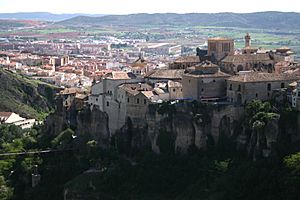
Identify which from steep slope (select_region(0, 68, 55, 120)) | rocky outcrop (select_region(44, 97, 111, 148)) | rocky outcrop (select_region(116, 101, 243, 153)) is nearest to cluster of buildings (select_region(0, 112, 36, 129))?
steep slope (select_region(0, 68, 55, 120))

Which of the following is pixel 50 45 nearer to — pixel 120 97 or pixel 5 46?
pixel 5 46

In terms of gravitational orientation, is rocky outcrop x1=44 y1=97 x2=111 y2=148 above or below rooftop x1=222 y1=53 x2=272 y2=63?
below

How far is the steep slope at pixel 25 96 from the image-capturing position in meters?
77.5

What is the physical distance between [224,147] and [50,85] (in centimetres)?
4757

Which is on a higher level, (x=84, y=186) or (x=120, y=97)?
(x=120, y=97)

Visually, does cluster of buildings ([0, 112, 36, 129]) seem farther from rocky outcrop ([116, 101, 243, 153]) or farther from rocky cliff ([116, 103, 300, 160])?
rocky outcrop ([116, 101, 243, 153])

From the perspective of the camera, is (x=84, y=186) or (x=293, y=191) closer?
(x=293, y=191)

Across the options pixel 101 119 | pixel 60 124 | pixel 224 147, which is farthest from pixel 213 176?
pixel 60 124

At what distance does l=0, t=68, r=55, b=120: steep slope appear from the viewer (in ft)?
254

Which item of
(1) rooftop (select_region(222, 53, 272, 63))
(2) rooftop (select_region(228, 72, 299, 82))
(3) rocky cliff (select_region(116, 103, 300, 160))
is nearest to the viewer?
(3) rocky cliff (select_region(116, 103, 300, 160))

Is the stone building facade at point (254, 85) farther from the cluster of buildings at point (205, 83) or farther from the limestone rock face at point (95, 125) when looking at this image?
the limestone rock face at point (95, 125)

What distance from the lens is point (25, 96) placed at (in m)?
82.3

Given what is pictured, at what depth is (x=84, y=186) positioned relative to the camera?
145 feet

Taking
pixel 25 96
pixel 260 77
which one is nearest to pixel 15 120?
pixel 25 96
